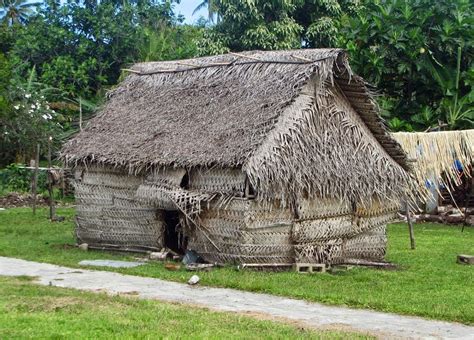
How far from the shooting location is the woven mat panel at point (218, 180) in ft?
46.9

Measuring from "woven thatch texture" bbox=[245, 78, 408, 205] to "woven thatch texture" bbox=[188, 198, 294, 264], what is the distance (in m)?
0.43

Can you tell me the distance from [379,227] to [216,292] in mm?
5499

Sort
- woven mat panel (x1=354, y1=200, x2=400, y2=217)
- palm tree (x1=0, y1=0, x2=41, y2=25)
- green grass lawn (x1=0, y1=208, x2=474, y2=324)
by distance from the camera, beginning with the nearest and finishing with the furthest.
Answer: green grass lawn (x1=0, y1=208, x2=474, y2=324) → woven mat panel (x1=354, y1=200, x2=400, y2=217) → palm tree (x1=0, y1=0, x2=41, y2=25)

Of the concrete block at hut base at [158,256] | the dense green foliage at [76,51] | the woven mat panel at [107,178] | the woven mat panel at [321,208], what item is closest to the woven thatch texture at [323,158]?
the woven mat panel at [321,208]

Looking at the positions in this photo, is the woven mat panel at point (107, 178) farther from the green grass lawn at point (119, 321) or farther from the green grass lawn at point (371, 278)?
the green grass lawn at point (119, 321)

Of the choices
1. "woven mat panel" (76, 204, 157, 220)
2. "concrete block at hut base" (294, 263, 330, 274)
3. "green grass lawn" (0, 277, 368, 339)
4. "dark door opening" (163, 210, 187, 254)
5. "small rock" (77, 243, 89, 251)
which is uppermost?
"woven mat panel" (76, 204, 157, 220)

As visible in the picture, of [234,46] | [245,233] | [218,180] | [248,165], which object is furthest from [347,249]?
[234,46]

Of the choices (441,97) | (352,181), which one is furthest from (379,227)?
(441,97)

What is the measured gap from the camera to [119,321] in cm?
935

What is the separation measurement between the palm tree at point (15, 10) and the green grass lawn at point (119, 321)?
126ft

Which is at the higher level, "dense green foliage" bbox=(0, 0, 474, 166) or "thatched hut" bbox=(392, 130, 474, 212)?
"dense green foliage" bbox=(0, 0, 474, 166)

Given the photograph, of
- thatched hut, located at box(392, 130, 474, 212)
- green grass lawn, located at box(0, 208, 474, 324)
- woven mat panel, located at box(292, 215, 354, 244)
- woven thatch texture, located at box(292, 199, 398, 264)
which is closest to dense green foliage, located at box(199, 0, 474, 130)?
thatched hut, located at box(392, 130, 474, 212)

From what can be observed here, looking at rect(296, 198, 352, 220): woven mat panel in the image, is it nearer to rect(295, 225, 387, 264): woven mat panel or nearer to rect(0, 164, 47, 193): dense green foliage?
rect(295, 225, 387, 264): woven mat panel

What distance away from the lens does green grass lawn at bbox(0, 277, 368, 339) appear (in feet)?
28.7
